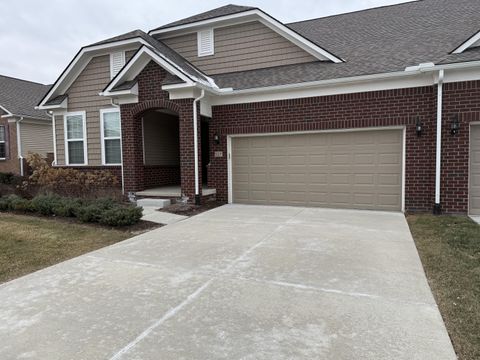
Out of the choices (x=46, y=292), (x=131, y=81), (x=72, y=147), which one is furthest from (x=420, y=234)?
(x=72, y=147)

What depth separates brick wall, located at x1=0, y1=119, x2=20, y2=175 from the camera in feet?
56.9

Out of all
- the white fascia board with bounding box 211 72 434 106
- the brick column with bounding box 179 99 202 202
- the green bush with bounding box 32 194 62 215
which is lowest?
the green bush with bounding box 32 194 62 215

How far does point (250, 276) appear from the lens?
423 cm

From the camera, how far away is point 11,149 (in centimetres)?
1744

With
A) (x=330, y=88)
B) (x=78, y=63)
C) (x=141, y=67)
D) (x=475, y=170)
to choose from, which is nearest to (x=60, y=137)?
(x=78, y=63)

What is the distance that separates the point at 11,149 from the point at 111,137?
9231 millimetres

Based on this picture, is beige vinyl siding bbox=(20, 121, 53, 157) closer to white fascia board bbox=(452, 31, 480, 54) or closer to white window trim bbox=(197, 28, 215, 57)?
white window trim bbox=(197, 28, 215, 57)

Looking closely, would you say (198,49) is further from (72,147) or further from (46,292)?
(46,292)

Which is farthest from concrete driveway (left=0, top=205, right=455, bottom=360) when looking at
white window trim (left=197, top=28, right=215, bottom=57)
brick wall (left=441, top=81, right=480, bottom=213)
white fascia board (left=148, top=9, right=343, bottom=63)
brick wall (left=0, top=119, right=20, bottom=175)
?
brick wall (left=0, top=119, right=20, bottom=175)

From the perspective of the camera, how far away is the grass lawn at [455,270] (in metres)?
2.85

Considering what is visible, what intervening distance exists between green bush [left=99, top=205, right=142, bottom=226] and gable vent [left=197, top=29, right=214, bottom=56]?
6731 mm

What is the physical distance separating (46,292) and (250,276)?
2374 millimetres

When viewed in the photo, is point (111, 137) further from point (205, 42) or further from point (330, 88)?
point (330, 88)

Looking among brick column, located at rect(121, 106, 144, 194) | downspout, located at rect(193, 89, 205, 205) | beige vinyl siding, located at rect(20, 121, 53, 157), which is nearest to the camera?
downspout, located at rect(193, 89, 205, 205)
